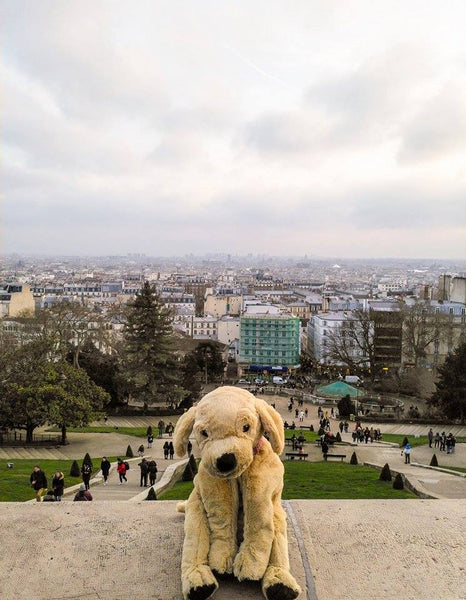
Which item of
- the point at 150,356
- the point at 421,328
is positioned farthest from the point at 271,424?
the point at 421,328

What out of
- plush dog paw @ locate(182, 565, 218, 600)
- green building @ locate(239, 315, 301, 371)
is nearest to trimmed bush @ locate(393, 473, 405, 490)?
plush dog paw @ locate(182, 565, 218, 600)

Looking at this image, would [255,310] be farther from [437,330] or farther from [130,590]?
[130,590]

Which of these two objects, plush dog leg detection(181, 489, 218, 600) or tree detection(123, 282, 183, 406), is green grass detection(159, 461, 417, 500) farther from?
tree detection(123, 282, 183, 406)

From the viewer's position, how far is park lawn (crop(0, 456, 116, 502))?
13.1 metres

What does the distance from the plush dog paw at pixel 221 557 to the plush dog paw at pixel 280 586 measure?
0.34m

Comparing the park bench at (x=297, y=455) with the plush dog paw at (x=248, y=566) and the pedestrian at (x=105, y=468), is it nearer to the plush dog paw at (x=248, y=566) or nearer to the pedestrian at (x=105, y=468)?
the pedestrian at (x=105, y=468)

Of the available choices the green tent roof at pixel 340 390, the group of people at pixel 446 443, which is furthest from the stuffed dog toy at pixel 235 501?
the green tent roof at pixel 340 390

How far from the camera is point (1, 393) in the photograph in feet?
77.7

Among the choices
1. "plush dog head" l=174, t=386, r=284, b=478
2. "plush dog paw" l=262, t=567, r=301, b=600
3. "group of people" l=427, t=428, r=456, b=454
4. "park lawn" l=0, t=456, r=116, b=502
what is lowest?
"group of people" l=427, t=428, r=456, b=454

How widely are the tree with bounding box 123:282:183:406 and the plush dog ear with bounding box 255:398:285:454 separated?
29.2 metres

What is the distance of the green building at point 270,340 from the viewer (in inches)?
2532

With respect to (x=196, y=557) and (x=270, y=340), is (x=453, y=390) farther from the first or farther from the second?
(x=270, y=340)

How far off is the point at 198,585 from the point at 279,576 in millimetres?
636

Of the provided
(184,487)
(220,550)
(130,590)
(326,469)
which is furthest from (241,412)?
(326,469)
